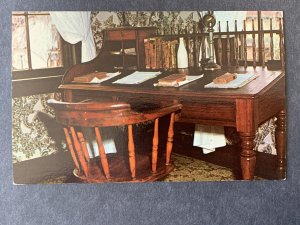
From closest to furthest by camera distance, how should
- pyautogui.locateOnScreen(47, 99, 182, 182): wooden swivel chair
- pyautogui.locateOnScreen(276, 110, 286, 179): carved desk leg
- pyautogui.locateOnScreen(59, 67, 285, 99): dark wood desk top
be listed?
pyautogui.locateOnScreen(47, 99, 182, 182): wooden swivel chair < pyautogui.locateOnScreen(59, 67, 285, 99): dark wood desk top < pyautogui.locateOnScreen(276, 110, 286, 179): carved desk leg

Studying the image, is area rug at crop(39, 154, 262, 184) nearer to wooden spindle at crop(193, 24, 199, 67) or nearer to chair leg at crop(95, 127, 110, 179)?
chair leg at crop(95, 127, 110, 179)

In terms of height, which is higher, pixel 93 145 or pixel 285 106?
pixel 285 106

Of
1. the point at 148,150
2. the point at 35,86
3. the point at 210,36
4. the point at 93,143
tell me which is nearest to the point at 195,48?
the point at 210,36

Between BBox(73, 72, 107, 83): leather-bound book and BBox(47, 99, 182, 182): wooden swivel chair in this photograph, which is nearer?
BBox(47, 99, 182, 182): wooden swivel chair

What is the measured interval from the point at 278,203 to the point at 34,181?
1.16 meters

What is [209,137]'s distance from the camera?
1814 mm

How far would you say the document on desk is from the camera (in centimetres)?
181

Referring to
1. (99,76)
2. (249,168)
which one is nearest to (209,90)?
(249,168)

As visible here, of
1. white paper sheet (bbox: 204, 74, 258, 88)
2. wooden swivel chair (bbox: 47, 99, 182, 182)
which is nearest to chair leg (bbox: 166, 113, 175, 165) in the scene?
wooden swivel chair (bbox: 47, 99, 182, 182)

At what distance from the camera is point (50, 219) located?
1.82m

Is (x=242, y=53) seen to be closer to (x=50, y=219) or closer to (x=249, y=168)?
(x=249, y=168)

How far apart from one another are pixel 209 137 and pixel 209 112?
0.49 feet

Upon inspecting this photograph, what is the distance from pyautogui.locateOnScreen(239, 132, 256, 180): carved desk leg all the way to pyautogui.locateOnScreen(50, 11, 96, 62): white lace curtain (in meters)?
0.79

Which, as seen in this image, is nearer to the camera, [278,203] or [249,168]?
[249,168]
